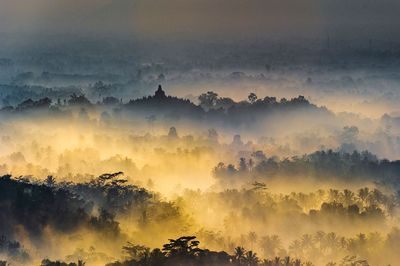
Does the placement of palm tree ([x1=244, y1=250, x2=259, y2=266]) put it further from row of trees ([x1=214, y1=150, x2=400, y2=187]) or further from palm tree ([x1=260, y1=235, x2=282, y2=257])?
row of trees ([x1=214, y1=150, x2=400, y2=187])

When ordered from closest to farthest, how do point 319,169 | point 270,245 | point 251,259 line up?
point 251,259 < point 270,245 < point 319,169

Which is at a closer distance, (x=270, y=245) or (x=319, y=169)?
(x=270, y=245)

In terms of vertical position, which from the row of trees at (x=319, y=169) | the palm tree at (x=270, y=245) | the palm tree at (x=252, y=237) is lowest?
the palm tree at (x=270, y=245)

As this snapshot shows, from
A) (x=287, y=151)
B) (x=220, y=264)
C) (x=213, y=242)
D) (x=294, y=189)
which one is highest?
(x=287, y=151)

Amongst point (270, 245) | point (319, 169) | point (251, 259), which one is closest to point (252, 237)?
point (270, 245)

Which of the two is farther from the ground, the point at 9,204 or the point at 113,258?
the point at 9,204

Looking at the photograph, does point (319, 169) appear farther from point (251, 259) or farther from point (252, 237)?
point (251, 259)

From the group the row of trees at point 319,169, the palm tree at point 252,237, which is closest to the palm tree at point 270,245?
the palm tree at point 252,237

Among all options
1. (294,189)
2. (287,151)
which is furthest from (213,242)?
(287,151)

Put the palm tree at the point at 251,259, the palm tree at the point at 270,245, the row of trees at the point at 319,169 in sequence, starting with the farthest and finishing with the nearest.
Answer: the row of trees at the point at 319,169 → the palm tree at the point at 270,245 → the palm tree at the point at 251,259

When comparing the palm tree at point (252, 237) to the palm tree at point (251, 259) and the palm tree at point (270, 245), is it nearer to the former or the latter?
the palm tree at point (270, 245)

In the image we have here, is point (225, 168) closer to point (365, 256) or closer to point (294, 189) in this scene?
point (294, 189)
